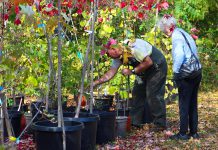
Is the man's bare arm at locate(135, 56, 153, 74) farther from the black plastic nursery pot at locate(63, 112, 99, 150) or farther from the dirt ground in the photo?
the black plastic nursery pot at locate(63, 112, 99, 150)

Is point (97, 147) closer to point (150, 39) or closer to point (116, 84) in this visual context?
point (116, 84)

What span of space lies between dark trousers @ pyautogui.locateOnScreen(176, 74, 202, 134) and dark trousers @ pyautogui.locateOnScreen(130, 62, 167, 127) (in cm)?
57

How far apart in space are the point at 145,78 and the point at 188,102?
0.94 meters

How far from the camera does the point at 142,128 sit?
578cm

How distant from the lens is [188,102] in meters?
4.82

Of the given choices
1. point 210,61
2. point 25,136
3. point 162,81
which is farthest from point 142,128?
point 210,61

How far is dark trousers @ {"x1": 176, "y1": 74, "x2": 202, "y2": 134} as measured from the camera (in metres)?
4.77

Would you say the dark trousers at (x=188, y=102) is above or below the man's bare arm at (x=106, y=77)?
below

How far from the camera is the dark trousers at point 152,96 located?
546 centimetres

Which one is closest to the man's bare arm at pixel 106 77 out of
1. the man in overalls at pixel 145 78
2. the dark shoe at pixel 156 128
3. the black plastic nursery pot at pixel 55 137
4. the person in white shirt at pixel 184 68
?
the man in overalls at pixel 145 78

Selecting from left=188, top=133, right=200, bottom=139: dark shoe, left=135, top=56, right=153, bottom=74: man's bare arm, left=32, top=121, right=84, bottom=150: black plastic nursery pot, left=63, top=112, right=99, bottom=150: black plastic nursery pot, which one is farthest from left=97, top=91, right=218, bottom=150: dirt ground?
left=32, top=121, right=84, bottom=150: black plastic nursery pot

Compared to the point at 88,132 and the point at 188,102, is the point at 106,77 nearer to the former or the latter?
the point at 188,102

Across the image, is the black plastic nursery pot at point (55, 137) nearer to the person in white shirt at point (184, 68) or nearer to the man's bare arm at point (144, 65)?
the person in white shirt at point (184, 68)

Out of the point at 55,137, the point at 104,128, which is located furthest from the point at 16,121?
the point at 55,137
